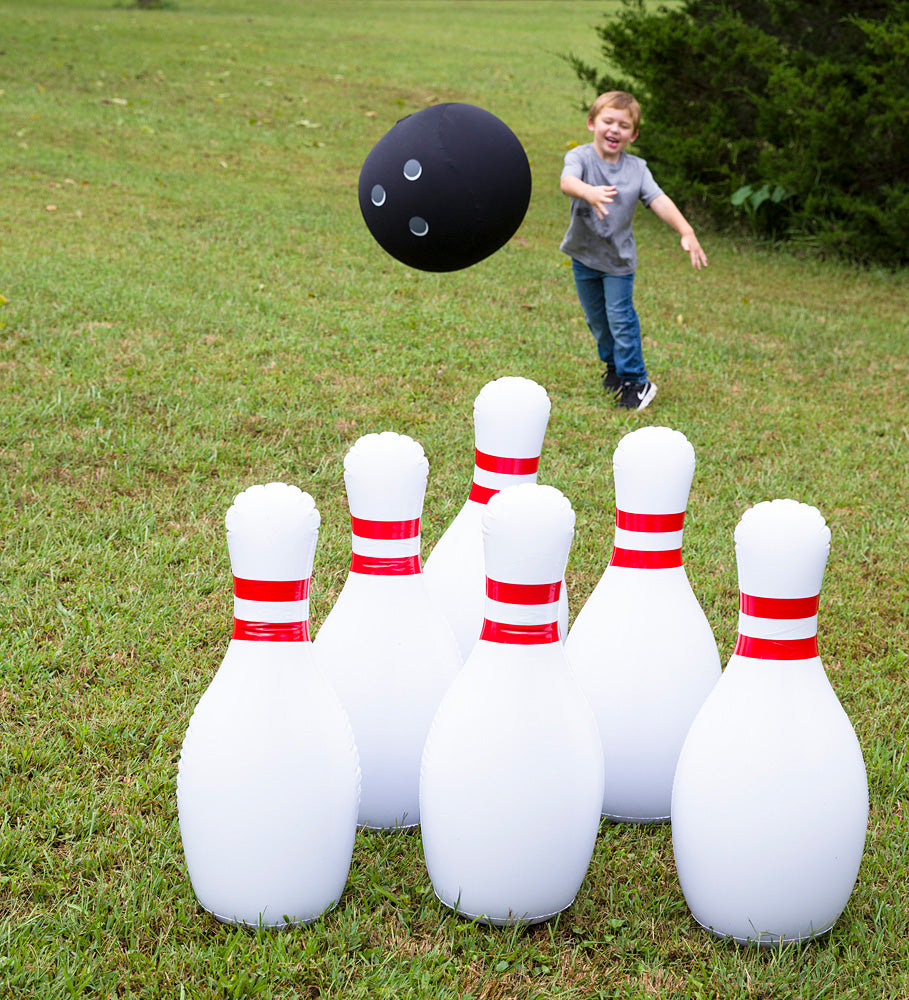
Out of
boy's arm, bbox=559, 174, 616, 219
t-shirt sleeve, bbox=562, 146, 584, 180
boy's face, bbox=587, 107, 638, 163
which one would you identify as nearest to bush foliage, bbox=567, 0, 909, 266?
boy's face, bbox=587, 107, 638, 163

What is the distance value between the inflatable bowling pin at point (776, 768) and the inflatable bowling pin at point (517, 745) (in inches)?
7.7

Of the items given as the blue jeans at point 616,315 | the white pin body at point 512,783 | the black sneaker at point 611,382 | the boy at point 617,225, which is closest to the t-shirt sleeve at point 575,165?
the boy at point 617,225

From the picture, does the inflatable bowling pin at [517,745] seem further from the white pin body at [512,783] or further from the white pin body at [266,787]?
the white pin body at [266,787]

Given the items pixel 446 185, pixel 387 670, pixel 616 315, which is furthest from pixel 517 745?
pixel 616 315

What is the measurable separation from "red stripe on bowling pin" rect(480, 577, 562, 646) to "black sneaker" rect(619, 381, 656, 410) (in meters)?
3.19

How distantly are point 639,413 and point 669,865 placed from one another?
2978 millimetres

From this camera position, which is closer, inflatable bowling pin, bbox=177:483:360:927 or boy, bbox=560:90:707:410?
inflatable bowling pin, bbox=177:483:360:927

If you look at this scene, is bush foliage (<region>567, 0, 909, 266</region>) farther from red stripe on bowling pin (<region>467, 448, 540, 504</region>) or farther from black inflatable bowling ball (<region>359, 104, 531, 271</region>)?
red stripe on bowling pin (<region>467, 448, 540, 504</region>)

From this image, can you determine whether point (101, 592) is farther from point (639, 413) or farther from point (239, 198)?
point (239, 198)

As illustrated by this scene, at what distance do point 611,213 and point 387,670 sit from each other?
11.1 feet

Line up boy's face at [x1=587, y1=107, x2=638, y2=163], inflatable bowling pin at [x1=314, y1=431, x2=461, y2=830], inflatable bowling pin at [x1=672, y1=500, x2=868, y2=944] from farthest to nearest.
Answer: boy's face at [x1=587, y1=107, x2=638, y2=163]
inflatable bowling pin at [x1=314, y1=431, x2=461, y2=830]
inflatable bowling pin at [x1=672, y1=500, x2=868, y2=944]

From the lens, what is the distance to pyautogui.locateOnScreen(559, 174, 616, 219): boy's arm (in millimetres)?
4352

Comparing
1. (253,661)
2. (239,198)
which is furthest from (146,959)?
(239,198)

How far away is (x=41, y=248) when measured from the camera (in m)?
6.62
